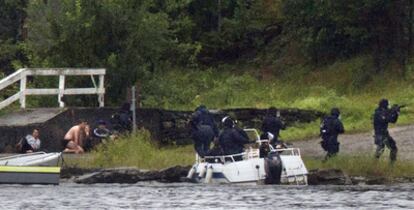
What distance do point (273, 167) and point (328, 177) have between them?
1977mm

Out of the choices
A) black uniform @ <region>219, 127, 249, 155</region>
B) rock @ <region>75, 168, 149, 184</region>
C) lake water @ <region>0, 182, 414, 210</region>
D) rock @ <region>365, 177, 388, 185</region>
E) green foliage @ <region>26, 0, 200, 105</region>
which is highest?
green foliage @ <region>26, 0, 200, 105</region>

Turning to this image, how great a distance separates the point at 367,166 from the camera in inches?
1313

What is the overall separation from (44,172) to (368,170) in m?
7.92

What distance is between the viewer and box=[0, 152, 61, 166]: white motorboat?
32.9 metres

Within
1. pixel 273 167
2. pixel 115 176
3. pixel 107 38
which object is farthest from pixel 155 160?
pixel 107 38

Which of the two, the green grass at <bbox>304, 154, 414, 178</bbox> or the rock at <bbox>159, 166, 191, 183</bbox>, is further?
the rock at <bbox>159, 166, 191, 183</bbox>

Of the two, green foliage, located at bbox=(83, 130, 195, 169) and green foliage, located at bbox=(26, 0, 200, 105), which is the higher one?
green foliage, located at bbox=(26, 0, 200, 105)

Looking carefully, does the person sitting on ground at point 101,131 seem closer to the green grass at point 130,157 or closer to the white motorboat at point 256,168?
the green grass at point 130,157

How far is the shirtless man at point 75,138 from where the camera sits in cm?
3722

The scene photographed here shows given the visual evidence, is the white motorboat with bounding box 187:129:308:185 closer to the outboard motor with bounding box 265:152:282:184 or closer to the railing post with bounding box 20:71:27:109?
the outboard motor with bounding box 265:152:282:184

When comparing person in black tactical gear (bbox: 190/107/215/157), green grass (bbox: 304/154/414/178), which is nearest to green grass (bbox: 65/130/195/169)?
person in black tactical gear (bbox: 190/107/215/157)

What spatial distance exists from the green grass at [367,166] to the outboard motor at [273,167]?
184cm

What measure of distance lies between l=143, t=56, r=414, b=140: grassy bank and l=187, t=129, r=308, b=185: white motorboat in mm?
7910

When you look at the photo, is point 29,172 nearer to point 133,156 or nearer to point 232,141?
point 133,156
